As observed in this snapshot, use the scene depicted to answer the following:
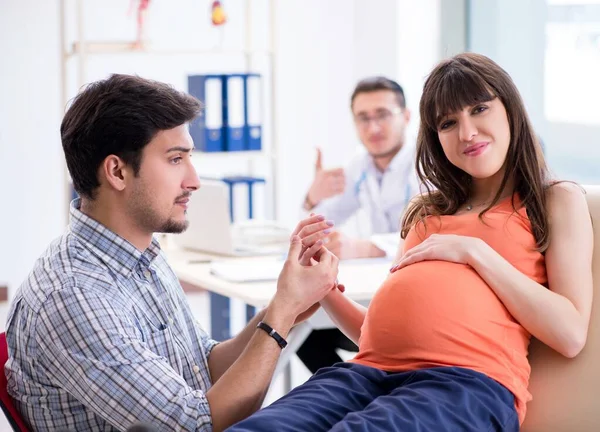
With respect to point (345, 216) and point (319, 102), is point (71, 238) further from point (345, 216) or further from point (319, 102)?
point (319, 102)

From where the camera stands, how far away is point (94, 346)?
5.28 ft

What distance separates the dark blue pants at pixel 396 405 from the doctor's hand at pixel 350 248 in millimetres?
1240

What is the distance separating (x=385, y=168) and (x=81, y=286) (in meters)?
2.14

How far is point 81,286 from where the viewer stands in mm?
1652

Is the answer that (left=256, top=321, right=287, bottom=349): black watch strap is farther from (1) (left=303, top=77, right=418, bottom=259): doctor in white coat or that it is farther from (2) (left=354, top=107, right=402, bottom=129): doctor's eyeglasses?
(2) (left=354, top=107, right=402, bottom=129): doctor's eyeglasses

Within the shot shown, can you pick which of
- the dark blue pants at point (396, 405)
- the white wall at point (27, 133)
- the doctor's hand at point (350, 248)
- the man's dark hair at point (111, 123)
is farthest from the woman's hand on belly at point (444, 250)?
the white wall at point (27, 133)

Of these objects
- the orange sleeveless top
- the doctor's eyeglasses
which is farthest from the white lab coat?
the orange sleeveless top

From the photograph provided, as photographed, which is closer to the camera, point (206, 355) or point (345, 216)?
point (206, 355)

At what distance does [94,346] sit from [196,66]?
13.4 feet

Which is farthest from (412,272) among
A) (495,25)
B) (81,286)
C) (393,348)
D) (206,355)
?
(495,25)

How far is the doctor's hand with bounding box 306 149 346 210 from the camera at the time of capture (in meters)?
3.51

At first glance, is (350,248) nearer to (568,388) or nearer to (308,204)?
(308,204)

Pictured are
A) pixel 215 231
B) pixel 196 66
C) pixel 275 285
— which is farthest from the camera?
pixel 196 66

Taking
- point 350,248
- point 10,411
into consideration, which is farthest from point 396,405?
point 350,248
